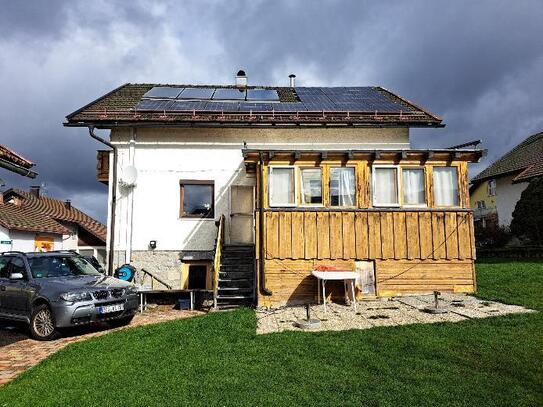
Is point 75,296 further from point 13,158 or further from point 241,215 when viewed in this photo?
point 241,215

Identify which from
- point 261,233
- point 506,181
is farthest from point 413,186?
point 506,181

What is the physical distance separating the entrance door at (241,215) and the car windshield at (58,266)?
5.16 metres

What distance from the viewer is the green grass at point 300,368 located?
16.1 ft

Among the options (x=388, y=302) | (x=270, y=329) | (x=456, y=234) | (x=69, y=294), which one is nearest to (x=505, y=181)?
(x=456, y=234)

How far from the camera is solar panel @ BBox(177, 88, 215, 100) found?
16.9 metres

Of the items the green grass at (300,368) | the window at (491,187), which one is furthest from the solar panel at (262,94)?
the window at (491,187)

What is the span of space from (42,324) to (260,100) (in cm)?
1105

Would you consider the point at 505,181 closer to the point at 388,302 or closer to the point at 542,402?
the point at 388,302

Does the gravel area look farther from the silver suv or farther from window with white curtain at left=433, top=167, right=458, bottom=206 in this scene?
the silver suv

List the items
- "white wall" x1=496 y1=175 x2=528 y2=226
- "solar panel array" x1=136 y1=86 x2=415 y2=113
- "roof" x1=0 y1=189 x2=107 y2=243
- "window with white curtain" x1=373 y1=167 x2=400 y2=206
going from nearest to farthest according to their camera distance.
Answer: "window with white curtain" x1=373 y1=167 x2=400 y2=206 < "solar panel array" x1=136 y1=86 x2=415 y2=113 < "roof" x1=0 y1=189 x2=107 y2=243 < "white wall" x1=496 y1=175 x2=528 y2=226

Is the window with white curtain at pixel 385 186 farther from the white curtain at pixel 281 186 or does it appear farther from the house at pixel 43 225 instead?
the house at pixel 43 225

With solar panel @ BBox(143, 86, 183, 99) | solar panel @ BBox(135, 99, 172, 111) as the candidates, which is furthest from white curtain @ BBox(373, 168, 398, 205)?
solar panel @ BBox(143, 86, 183, 99)

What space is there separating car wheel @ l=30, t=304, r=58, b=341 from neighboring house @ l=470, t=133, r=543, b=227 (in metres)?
26.2

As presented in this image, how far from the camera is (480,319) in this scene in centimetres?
829
